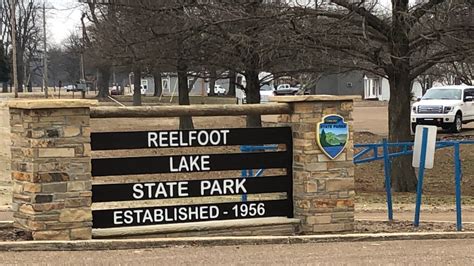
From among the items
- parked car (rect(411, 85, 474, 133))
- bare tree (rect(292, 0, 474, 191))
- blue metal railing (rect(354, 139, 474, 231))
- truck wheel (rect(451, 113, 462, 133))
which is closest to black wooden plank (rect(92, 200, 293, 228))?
blue metal railing (rect(354, 139, 474, 231))

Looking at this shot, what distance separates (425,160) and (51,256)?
15.8 ft

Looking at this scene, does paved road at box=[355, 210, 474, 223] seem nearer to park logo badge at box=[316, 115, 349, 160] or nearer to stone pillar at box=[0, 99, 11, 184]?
park logo badge at box=[316, 115, 349, 160]

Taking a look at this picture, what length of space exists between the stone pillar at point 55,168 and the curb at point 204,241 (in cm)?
32

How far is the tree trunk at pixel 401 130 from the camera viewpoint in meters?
18.2

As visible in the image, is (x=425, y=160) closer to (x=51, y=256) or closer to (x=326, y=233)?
(x=326, y=233)

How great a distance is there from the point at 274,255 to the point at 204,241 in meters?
0.89

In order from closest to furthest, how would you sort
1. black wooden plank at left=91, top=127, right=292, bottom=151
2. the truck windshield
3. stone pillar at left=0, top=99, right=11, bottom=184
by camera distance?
black wooden plank at left=91, top=127, right=292, bottom=151, stone pillar at left=0, top=99, right=11, bottom=184, the truck windshield

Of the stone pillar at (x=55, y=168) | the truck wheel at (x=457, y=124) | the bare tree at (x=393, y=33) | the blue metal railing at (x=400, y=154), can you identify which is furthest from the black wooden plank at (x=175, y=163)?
the truck wheel at (x=457, y=124)

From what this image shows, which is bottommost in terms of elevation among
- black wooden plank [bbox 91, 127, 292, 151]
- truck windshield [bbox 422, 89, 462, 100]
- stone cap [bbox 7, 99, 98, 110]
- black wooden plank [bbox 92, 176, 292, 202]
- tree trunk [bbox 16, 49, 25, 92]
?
black wooden plank [bbox 92, 176, 292, 202]

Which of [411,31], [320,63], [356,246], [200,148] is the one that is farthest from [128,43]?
[356,246]

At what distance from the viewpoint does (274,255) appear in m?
7.88

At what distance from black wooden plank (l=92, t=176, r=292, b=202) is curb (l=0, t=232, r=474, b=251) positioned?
1.95 feet

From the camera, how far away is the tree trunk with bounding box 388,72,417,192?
1816 cm

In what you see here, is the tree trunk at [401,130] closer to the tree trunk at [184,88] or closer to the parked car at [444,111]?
the tree trunk at [184,88]
